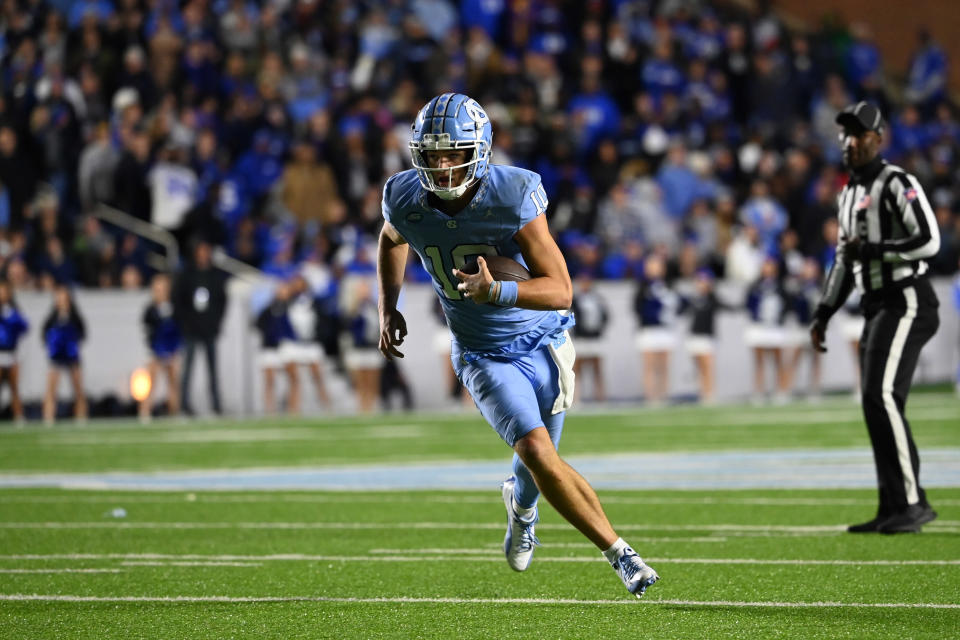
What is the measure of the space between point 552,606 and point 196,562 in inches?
75.1

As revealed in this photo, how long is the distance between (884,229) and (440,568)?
9.03 ft

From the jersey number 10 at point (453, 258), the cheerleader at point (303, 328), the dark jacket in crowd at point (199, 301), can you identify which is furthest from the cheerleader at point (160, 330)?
the jersey number 10 at point (453, 258)

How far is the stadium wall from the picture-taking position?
17.7 metres

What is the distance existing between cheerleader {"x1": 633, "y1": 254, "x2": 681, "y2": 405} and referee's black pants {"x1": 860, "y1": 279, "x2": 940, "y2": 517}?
11.3 meters

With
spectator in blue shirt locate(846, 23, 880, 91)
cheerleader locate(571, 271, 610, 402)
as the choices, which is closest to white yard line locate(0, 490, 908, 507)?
cheerleader locate(571, 271, 610, 402)

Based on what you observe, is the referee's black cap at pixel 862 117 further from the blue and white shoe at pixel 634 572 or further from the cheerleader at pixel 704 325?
the cheerleader at pixel 704 325

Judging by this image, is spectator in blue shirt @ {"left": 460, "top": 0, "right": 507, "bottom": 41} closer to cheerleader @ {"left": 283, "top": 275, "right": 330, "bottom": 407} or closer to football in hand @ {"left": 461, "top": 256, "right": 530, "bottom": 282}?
cheerleader @ {"left": 283, "top": 275, "right": 330, "bottom": 407}

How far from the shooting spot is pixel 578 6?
22.6 metres

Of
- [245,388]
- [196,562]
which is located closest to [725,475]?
[196,562]

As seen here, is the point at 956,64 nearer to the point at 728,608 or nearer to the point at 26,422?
the point at 26,422

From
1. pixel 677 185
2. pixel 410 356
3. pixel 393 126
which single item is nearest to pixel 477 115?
pixel 410 356

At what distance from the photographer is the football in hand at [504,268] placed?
18.2 ft

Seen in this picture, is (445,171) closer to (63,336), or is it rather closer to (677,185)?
(63,336)

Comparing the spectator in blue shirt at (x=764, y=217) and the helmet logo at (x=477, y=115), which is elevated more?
the spectator in blue shirt at (x=764, y=217)
